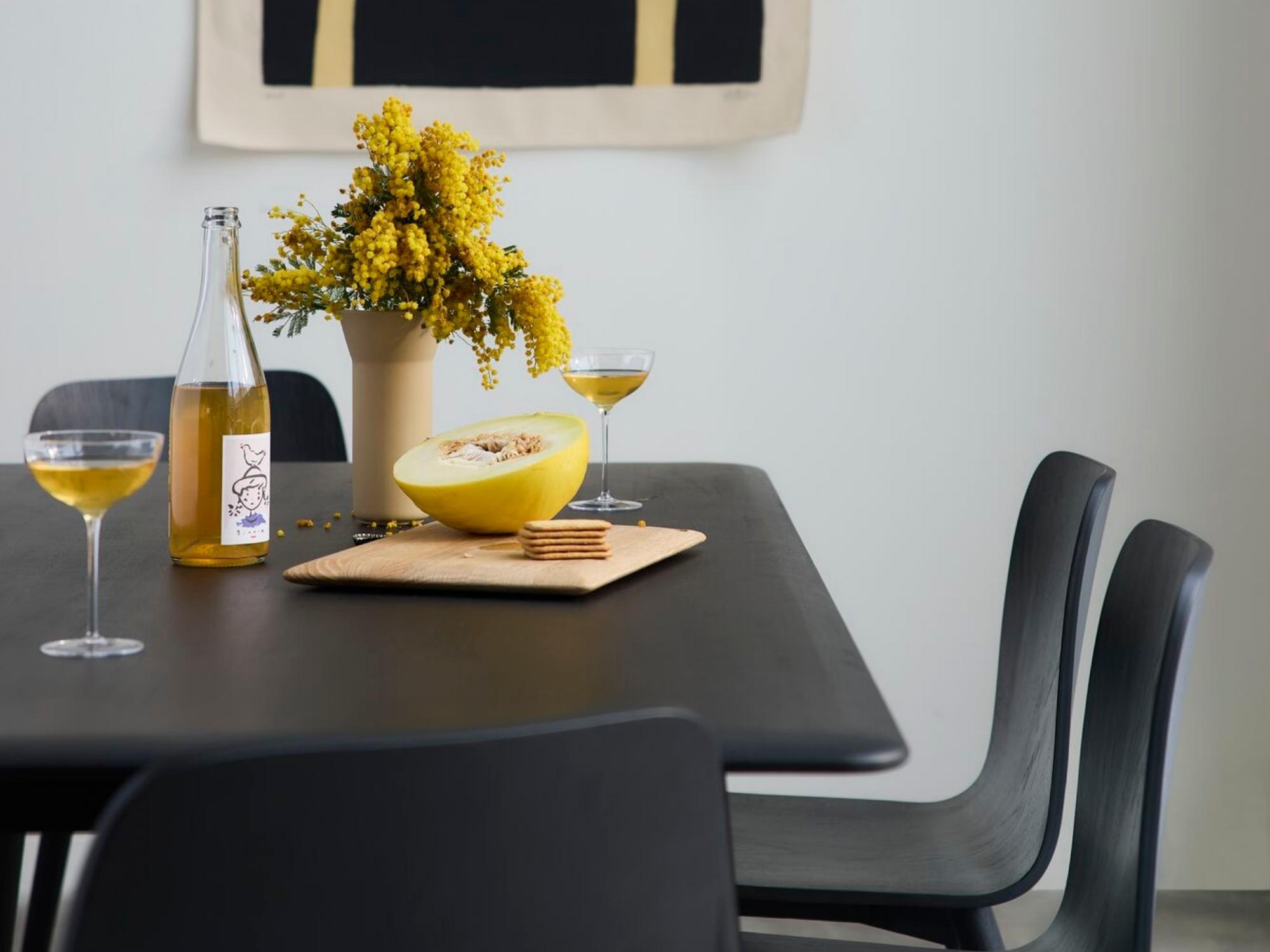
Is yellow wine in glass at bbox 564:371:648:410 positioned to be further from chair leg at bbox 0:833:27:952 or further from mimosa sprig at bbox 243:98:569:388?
chair leg at bbox 0:833:27:952

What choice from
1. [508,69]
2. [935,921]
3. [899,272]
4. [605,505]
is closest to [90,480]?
[605,505]

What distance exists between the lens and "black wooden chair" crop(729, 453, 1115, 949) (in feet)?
4.19

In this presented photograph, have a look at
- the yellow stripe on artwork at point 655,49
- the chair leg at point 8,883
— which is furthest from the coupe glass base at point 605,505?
the yellow stripe on artwork at point 655,49

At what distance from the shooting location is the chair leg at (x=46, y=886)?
69.6 inches

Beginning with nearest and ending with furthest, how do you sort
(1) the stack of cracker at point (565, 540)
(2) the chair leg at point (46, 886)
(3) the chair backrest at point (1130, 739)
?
1. (3) the chair backrest at point (1130, 739)
2. (1) the stack of cracker at point (565, 540)
3. (2) the chair leg at point (46, 886)

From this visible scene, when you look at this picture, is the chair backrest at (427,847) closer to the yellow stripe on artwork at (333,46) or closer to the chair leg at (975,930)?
the chair leg at (975,930)

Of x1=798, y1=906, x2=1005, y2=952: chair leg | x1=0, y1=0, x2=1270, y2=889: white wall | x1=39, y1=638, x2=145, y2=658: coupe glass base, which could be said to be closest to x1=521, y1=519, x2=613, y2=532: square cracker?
x1=39, y1=638, x2=145, y2=658: coupe glass base

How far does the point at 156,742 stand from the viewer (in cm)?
68

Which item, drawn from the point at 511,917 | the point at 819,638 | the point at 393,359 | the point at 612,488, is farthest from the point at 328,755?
the point at 612,488

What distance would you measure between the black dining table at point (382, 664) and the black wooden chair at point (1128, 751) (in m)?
0.23

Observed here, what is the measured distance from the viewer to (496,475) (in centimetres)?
118

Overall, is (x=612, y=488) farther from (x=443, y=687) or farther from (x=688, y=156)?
(x=688, y=156)

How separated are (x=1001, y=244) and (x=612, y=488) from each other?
1.33 metres

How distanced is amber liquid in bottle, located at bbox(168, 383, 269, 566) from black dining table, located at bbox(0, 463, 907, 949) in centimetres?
2
